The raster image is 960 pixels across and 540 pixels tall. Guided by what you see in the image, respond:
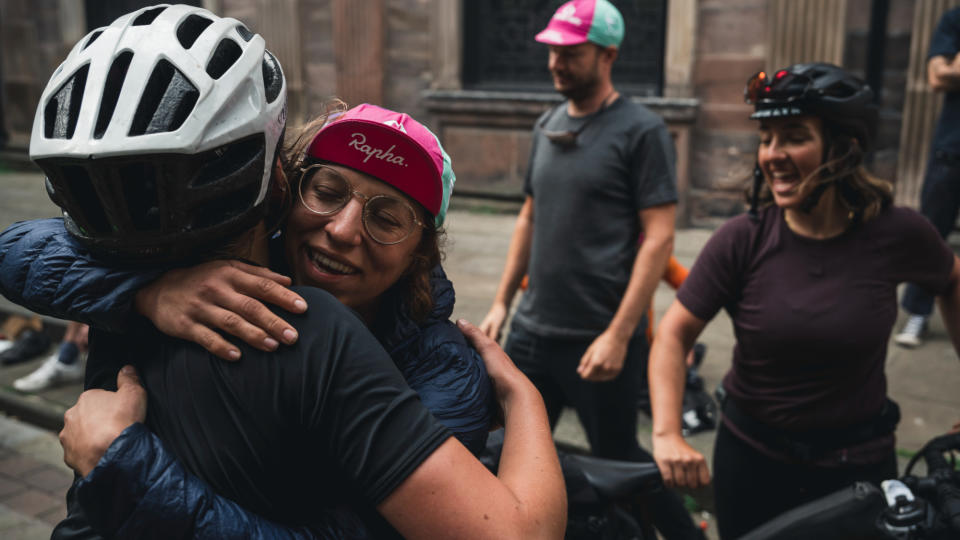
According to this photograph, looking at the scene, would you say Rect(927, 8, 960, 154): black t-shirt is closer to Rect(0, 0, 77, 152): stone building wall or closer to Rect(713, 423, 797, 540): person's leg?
Rect(713, 423, 797, 540): person's leg

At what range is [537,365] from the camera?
368 cm

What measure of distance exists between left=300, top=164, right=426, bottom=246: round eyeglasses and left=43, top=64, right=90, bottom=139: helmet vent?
0.47 metres

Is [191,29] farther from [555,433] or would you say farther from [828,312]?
[555,433]

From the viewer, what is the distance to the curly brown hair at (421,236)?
1.74m

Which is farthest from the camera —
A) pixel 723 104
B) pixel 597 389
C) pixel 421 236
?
pixel 723 104

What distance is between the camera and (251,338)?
1.28 meters

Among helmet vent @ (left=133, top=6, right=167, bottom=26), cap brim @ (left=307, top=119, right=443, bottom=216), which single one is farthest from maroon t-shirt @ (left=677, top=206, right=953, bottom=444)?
helmet vent @ (left=133, top=6, right=167, bottom=26)

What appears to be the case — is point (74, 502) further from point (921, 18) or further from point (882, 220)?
point (921, 18)

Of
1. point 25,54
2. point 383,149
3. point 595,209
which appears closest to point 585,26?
point 595,209

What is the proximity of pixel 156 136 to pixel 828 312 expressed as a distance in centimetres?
206

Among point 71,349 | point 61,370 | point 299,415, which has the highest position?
point 299,415

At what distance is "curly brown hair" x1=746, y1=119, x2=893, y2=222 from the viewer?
265cm

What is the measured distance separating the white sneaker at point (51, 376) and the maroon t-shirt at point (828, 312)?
4.82m

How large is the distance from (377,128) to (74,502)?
34.2 inches
